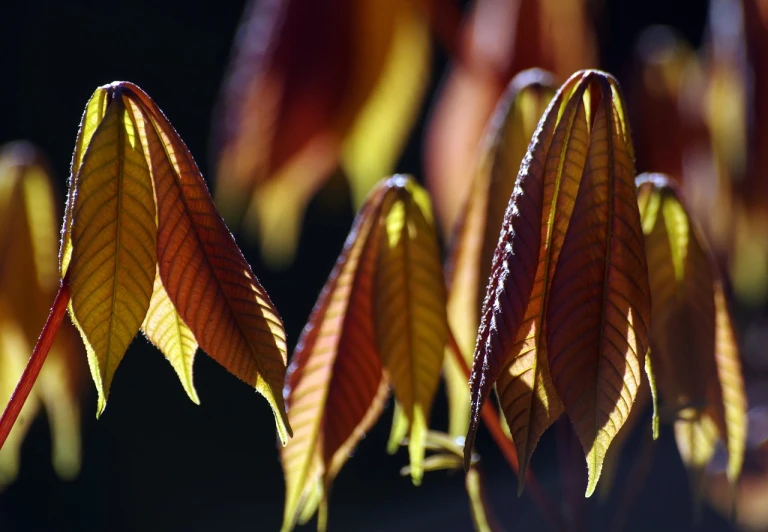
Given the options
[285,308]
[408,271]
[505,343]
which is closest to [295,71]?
[408,271]

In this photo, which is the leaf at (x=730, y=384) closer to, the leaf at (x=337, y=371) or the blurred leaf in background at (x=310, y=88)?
the leaf at (x=337, y=371)

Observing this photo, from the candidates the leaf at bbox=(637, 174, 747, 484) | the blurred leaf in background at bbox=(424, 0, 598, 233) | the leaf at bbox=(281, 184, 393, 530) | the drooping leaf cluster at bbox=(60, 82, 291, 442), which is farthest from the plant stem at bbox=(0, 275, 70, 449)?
the blurred leaf in background at bbox=(424, 0, 598, 233)

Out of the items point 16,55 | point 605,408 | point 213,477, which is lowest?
point 213,477

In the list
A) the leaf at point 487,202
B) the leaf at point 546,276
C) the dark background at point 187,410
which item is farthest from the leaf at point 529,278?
the dark background at point 187,410

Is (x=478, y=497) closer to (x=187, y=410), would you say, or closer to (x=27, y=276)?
(x=27, y=276)

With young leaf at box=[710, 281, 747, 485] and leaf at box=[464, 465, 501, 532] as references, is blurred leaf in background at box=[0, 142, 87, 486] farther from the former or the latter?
young leaf at box=[710, 281, 747, 485]

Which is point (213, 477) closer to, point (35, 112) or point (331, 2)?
point (35, 112)
